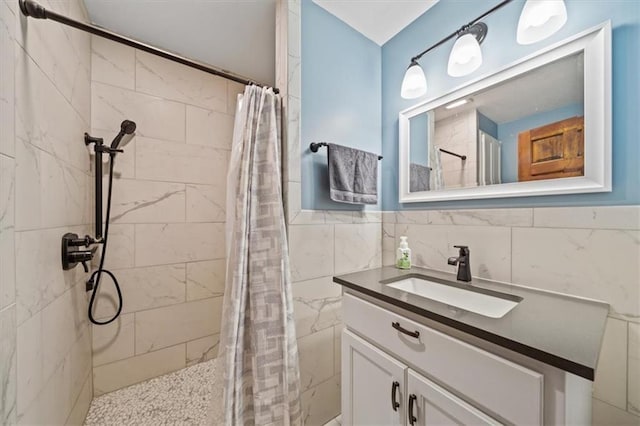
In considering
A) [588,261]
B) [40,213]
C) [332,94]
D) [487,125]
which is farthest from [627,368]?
[40,213]

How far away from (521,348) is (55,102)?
1.85 meters

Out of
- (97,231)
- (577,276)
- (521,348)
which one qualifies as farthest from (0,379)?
(577,276)

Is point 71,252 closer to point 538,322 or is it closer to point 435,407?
point 435,407

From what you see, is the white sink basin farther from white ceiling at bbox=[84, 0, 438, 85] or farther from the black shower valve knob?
white ceiling at bbox=[84, 0, 438, 85]

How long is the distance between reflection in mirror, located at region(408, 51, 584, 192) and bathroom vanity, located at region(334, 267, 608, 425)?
1.70ft

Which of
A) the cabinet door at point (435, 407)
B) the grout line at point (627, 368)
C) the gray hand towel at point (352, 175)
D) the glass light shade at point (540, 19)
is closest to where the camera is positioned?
the cabinet door at point (435, 407)

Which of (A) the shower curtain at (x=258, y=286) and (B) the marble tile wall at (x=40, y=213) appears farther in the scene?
(A) the shower curtain at (x=258, y=286)

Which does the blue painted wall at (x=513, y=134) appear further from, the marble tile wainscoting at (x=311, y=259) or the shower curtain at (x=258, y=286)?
the shower curtain at (x=258, y=286)

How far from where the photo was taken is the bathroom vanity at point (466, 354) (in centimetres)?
55

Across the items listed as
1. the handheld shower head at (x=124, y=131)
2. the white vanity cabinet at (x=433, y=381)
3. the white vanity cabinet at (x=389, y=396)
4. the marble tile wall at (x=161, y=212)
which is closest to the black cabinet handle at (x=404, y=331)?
the white vanity cabinet at (x=433, y=381)

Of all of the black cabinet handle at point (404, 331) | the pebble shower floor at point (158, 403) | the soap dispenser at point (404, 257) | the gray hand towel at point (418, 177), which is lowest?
the pebble shower floor at point (158, 403)

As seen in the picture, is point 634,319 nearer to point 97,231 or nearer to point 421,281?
point 421,281

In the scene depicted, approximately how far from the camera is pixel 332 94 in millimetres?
1448

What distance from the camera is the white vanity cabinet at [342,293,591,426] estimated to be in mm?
555
